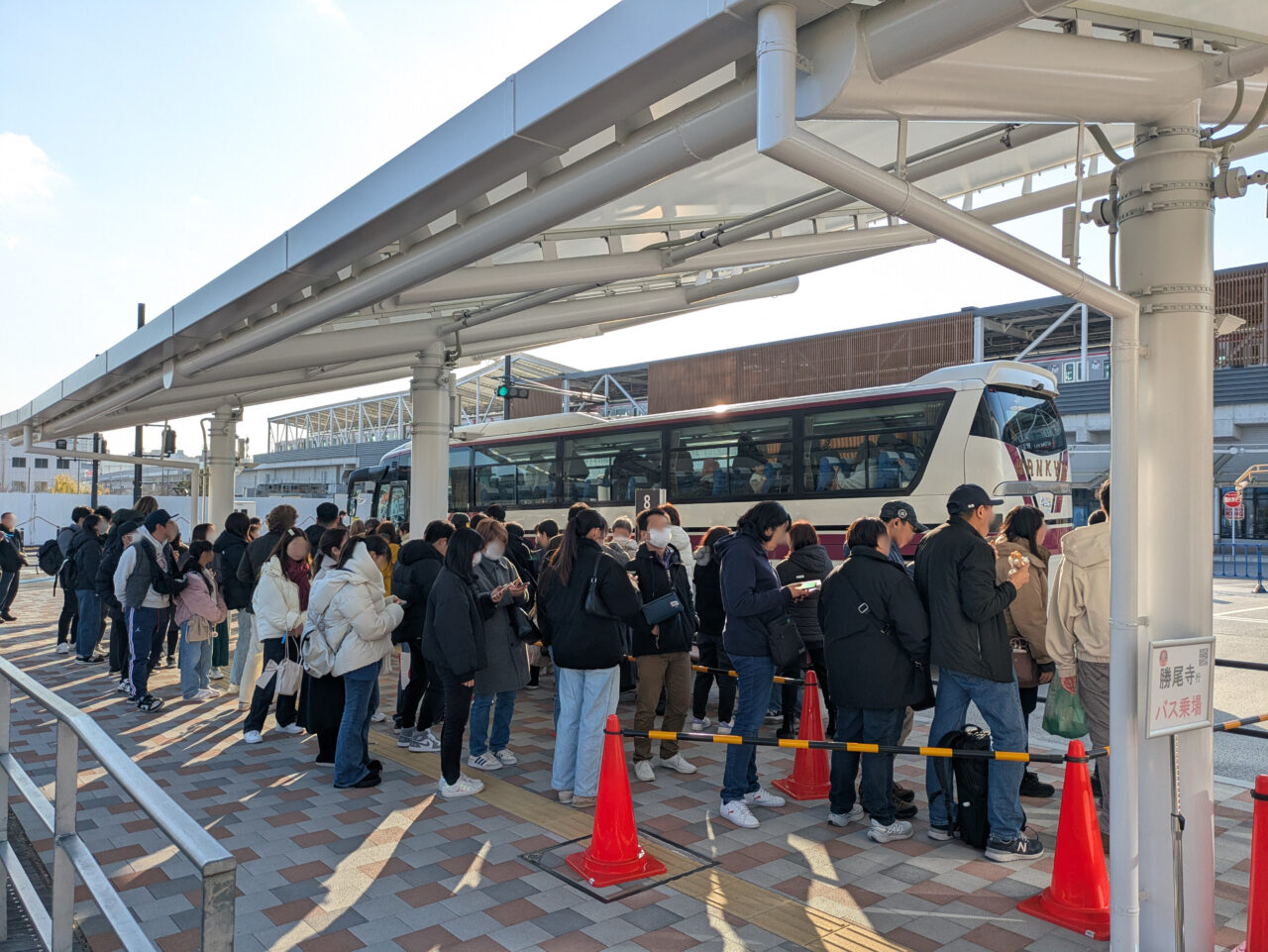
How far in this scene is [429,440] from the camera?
1130 centimetres

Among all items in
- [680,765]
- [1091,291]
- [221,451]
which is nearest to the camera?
[1091,291]

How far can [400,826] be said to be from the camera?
5.25 metres

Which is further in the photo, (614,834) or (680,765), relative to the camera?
(680,765)

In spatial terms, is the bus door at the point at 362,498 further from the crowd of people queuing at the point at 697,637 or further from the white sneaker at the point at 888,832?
the white sneaker at the point at 888,832

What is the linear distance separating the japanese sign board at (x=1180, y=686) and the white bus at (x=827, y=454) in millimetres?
7924

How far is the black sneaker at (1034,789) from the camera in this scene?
5.84 meters

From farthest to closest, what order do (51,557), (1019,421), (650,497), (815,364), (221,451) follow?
(815,364) < (221,451) < (650,497) < (51,557) < (1019,421)

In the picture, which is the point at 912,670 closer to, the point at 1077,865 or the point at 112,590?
the point at 1077,865

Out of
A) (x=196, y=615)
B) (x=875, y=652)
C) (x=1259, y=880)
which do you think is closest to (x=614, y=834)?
(x=875, y=652)

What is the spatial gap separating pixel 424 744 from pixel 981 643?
14.3 feet

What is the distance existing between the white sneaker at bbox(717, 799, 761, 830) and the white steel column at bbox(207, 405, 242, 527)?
15.5 metres

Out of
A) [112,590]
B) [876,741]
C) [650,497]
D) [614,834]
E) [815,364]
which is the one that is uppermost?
[815,364]

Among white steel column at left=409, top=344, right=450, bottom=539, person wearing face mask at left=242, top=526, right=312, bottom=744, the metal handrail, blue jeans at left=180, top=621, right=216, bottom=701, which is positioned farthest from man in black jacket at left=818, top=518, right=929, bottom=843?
white steel column at left=409, top=344, right=450, bottom=539

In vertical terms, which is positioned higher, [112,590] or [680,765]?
[112,590]
